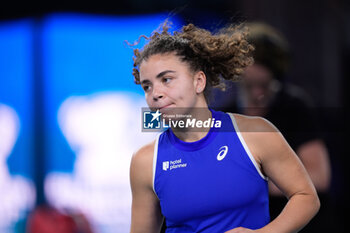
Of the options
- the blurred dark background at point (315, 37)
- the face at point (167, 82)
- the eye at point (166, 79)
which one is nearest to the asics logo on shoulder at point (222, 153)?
the face at point (167, 82)

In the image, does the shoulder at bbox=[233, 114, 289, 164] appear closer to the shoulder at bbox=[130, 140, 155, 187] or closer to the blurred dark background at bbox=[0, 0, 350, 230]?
the shoulder at bbox=[130, 140, 155, 187]

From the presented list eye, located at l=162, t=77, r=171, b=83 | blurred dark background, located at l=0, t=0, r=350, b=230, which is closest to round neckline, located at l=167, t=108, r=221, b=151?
eye, located at l=162, t=77, r=171, b=83

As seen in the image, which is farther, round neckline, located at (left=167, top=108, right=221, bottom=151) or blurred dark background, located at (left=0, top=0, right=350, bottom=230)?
blurred dark background, located at (left=0, top=0, right=350, bottom=230)

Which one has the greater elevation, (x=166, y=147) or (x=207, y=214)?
(x=166, y=147)

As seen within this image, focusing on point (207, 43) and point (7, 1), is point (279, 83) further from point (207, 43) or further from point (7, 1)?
point (7, 1)

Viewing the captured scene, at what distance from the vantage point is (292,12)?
4191mm

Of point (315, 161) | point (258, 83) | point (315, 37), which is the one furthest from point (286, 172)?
point (315, 37)

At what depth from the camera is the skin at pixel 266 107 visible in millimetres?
2457

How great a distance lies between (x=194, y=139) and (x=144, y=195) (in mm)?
262

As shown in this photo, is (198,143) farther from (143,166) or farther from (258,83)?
(258,83)

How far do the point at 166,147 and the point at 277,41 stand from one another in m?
1.12

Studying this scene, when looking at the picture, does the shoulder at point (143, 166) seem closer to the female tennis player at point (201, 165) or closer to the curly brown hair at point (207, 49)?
the female tennis player at point (201, 165)

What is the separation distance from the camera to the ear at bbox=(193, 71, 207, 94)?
5.72 feet

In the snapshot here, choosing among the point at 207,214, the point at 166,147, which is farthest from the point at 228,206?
the point at 166,147
